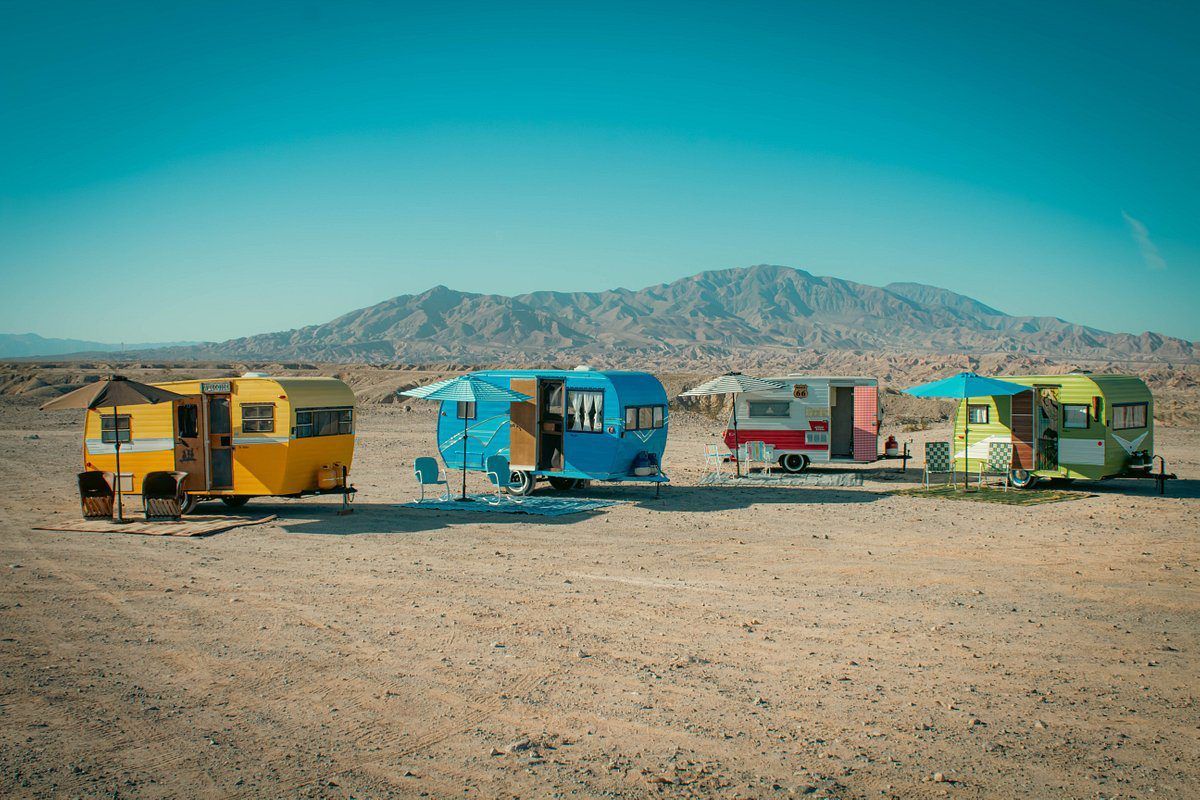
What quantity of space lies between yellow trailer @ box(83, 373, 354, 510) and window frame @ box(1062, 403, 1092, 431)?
49.6 feet

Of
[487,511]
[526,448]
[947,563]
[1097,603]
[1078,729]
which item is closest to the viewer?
[1078,729]

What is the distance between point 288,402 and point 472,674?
355 inches

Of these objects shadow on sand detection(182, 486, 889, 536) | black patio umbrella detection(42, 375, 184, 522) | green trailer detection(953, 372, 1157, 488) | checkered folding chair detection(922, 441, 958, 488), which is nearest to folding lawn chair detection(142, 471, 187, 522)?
black patio umbrella detection(42, 375, 184, 522)

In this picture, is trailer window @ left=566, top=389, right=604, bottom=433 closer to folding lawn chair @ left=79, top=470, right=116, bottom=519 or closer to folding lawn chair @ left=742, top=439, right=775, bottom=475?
folding lawn chair @ left=742, top=439, right=775, bottom=475

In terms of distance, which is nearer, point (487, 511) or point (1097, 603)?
point (1097, 603)

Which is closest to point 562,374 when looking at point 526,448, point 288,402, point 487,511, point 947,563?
point 526,448

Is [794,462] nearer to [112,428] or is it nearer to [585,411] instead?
[585,411]

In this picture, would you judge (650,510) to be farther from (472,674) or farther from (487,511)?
(472,674)

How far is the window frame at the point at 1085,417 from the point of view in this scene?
59.0 ft

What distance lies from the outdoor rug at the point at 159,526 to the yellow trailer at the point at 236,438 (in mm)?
561

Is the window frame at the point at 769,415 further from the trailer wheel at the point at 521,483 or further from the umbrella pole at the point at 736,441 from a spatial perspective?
the trailer wheel at the point at 521,483

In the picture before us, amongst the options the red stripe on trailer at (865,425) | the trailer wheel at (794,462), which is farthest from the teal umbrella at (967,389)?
the trailer wheel at (794,462)

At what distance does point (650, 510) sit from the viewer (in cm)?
1596

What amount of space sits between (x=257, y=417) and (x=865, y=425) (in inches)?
569
